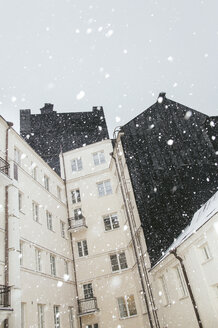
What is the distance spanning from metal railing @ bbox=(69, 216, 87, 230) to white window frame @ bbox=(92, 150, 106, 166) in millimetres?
5684

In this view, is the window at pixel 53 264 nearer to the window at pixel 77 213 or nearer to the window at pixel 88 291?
the window at pixel 88 291

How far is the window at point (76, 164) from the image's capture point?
2658cm

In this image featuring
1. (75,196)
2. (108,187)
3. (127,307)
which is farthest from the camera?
(75,196)

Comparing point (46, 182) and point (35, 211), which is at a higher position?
point (46, 182)

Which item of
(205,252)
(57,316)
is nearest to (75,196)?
(57,316)

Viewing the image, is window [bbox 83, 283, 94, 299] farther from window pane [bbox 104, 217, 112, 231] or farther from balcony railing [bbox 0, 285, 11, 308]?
balcony railing [bbox 0, 285, 11, 308]

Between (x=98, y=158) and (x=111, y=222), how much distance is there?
6511 mm

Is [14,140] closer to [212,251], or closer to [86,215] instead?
[86,215]

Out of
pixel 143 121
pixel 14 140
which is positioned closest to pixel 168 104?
pixel 143 121

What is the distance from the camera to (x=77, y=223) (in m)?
23.0

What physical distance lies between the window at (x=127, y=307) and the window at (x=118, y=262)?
217 centimetres

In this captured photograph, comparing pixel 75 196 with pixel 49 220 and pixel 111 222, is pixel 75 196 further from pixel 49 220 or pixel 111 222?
pixel 49 220

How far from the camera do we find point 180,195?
18656 millimetres

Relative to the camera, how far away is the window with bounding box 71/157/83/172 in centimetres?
2658
